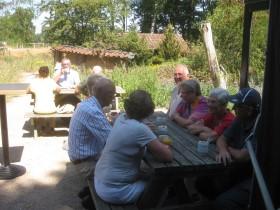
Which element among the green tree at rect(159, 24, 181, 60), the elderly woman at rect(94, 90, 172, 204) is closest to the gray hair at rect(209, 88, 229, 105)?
the elderly woman at rect(94, 90, 172, 204)

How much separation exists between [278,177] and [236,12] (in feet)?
55.3

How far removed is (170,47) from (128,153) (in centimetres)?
2722

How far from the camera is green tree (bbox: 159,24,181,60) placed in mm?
29375

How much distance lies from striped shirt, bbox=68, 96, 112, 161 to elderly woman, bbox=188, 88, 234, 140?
884 millimetres

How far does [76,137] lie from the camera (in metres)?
3.78

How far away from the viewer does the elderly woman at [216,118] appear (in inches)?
146

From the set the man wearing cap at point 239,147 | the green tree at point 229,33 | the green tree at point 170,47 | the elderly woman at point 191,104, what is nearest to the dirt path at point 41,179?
the elderly woman at point 191,104

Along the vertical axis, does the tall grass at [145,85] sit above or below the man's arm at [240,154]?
below

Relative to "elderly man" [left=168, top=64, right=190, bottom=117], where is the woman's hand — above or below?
below

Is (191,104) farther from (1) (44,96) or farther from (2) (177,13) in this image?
(2) (177,13)

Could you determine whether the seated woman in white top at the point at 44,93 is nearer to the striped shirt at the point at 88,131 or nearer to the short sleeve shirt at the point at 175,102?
the short sleeve shirt at the point at 175,102

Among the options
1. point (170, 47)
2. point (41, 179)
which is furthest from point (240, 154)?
point (170, 47)

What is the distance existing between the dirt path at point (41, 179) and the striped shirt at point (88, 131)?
0.67 m

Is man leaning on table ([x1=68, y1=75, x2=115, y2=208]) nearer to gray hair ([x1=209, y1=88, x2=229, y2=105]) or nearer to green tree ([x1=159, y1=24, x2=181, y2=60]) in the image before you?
gray hair ([x1=209, y1=88, x2=229, y2=105])
